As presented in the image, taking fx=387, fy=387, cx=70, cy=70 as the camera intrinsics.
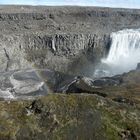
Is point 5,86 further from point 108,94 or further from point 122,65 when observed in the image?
point 122,65

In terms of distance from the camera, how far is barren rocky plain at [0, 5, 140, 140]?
16141mm

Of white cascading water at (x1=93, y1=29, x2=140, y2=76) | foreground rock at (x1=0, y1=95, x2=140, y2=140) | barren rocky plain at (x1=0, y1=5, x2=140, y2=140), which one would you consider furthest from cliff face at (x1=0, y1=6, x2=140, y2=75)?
foreground rock at (x1=0, y1=95, x2=140, y2=140)

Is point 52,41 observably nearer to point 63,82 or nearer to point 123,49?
point 123,49

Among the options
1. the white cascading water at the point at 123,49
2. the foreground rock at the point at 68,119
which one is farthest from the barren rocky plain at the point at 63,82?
the white cascading water at the point at 123,49

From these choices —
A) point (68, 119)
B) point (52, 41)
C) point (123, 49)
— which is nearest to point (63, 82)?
point (68, 119)

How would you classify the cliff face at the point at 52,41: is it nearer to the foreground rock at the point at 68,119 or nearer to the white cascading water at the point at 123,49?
the white cascading water at the point at 123,49

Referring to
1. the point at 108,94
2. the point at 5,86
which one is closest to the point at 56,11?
the point at 5,86

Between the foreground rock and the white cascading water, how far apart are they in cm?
7173

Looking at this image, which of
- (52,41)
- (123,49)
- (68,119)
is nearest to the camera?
(68,119)

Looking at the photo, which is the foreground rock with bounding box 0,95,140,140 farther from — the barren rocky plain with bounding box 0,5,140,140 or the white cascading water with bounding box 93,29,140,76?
the white cascading water with bounding box 93,29,140,76

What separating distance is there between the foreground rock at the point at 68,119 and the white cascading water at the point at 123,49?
71.7 meters

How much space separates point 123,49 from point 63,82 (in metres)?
45.5

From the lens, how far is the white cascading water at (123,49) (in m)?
90.1

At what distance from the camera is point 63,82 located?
49.8 metres
